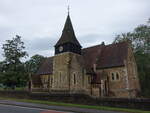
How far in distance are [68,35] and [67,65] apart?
6535 millimetres

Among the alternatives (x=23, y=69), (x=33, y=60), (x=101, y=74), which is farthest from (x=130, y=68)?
(x=33, y=60)

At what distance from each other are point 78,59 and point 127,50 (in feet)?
31.1

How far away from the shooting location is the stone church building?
99.5 feet

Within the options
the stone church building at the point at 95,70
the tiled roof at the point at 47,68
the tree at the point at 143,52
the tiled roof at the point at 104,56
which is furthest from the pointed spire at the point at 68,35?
the tree at the point at 143,52

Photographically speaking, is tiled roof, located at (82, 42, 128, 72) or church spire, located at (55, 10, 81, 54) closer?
tiled roof, located at (82, 42, 128, 72)

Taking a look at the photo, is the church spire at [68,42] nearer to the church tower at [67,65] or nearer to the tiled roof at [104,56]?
the church tower at [67,65]

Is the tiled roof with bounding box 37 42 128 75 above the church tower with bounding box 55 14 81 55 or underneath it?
underneath

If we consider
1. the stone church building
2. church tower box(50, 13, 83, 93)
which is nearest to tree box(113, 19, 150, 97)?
the stone church building

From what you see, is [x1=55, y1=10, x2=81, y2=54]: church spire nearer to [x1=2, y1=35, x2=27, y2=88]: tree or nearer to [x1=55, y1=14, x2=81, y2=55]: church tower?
[x1=55, y1=14, x2=81, y2=55]: church tower

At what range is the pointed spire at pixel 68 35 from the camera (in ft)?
112

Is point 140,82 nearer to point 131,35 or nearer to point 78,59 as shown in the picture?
point 131,35

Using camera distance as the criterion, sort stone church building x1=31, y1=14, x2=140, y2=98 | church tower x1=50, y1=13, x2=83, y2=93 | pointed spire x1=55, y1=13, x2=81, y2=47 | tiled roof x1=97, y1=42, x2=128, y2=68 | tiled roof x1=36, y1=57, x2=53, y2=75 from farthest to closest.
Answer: tiled roof x1=36, y1=57, x2=53, y2=75
pointed spire x1=55, y1=13, x2=81, y2=47
church tower x1=50, y1=13, x2=83, y2=93
tiled roof x1=97, y1=42, x2=128, y2=68
stone church building x1=31, y1=14, x2=140, y2=98

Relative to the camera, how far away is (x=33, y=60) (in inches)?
2921

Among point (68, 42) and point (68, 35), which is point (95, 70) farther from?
point (68, 35)
